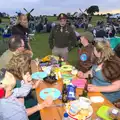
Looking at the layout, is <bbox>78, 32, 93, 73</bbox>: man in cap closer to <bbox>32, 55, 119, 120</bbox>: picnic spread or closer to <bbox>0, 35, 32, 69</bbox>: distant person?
<bbox>32, 55, 119, 120</bbox>: picnic spread

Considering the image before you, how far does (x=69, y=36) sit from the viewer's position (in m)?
5.80

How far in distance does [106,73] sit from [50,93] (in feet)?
2.51

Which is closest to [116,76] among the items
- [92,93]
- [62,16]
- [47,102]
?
[92,93]

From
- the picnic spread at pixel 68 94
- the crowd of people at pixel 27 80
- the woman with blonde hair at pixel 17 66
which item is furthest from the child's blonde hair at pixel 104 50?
the woman with blonde hair at pixel 17 66

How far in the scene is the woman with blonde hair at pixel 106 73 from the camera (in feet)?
9.19

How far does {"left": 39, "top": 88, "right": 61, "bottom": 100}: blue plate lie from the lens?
2705 millimetres

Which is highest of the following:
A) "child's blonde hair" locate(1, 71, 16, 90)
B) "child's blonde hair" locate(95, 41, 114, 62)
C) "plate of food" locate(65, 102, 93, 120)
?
"child's blonde hair" locate(95, 41, 114, 62)

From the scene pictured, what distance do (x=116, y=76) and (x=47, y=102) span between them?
0.93 metres

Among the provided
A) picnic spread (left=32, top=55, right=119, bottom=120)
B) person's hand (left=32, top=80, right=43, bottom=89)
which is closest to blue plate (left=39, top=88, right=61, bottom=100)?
picnic spread (left=32, top=55, right=119, bottom=120)

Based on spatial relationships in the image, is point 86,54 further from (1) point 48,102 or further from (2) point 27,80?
(1) point 48,102

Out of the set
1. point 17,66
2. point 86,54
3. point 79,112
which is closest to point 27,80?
point 17,66

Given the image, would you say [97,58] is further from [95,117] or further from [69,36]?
[69,36]

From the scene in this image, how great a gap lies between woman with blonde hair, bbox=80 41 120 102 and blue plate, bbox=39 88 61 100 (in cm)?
43

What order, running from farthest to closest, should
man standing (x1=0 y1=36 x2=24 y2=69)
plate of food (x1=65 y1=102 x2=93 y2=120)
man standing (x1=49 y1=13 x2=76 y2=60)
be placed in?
man standing (x1=49 y1=13 x2=76 y2=60)
man standing (x1=0 y1=36 x2=24 y2=69)
plate of food (x1=65 y1=102 x2=93 y2=120)
